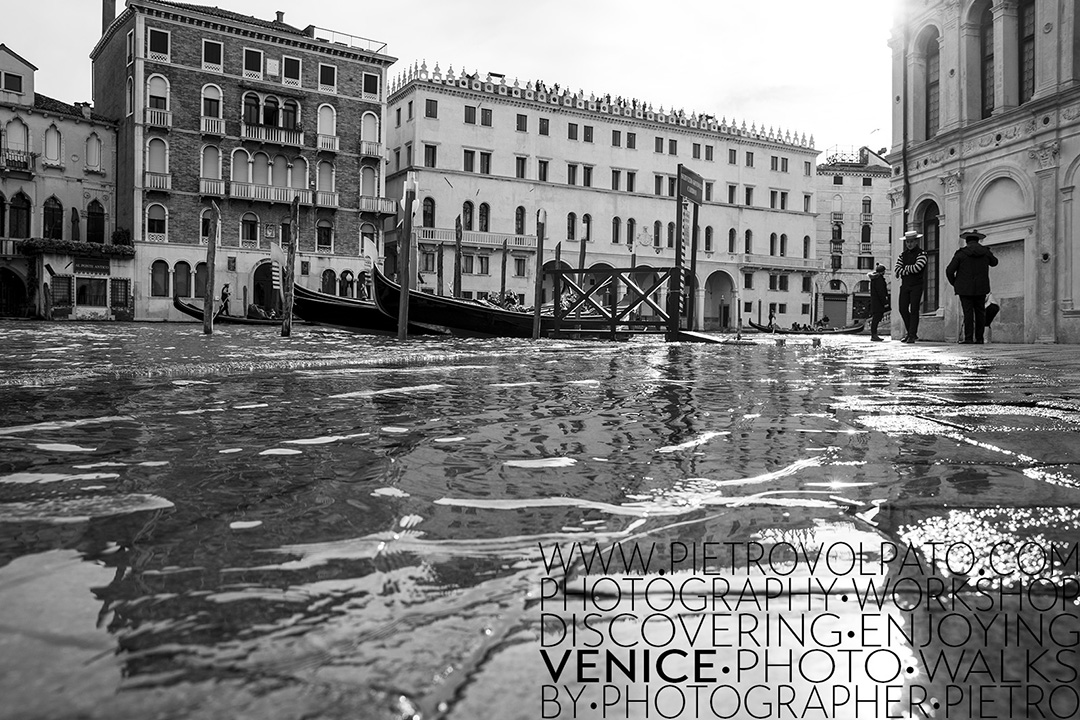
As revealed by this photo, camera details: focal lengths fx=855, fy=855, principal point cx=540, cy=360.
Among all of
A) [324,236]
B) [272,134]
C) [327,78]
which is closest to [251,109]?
[272,134]

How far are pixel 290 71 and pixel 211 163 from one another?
18.0ft

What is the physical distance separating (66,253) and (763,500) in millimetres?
36508

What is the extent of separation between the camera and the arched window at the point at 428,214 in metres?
42.1

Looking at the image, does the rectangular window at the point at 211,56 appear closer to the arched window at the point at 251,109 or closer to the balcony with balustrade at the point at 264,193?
the arched window at the point at 251,109

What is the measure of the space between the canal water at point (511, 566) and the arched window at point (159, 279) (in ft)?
116

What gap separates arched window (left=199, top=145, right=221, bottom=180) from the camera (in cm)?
3559

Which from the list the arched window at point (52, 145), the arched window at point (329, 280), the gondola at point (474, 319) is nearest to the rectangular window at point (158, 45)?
the arched window at point (52, 145)

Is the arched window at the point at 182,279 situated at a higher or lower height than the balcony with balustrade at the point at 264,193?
lower

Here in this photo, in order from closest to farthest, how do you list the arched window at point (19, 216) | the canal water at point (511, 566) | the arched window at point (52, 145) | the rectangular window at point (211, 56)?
the canal water at point (511, 566)
the arched window at point (19, 216)
the arched window at point (52, 145)
the rectangular window at point (211, 56)

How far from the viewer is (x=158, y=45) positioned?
34.5 m

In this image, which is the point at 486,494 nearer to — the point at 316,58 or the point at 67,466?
the point at 67,466

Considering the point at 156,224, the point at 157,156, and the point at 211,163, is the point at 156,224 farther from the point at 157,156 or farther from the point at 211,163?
the point at 211,163

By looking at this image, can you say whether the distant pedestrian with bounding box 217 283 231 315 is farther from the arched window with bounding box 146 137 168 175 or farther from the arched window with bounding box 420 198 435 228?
the arched window with bounding box 420 198 435 228

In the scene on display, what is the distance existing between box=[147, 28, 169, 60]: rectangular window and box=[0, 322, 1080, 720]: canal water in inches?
1450
